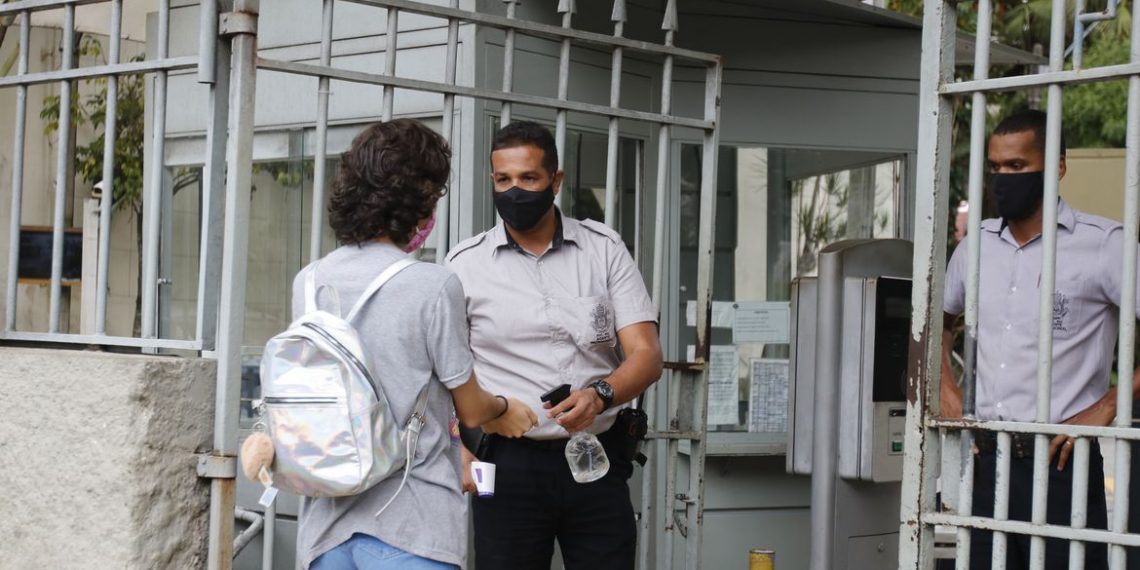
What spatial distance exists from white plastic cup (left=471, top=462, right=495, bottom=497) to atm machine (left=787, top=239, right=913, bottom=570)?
86.2 inches

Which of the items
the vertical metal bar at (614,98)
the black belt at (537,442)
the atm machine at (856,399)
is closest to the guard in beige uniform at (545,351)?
the black belt at (537,442)

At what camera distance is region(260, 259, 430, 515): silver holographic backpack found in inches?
105

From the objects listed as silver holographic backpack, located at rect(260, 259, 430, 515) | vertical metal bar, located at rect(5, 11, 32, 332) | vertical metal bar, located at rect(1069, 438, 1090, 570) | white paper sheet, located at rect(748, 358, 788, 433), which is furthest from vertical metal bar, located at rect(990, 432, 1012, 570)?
white paper sheet, located at rect(748, 358, 788, 433)

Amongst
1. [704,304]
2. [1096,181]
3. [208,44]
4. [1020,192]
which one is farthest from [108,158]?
[1096,181]

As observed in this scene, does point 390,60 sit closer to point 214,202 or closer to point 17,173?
point 214,202

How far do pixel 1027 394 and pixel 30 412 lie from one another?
9.01 feet

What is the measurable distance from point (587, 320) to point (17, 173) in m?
1.76

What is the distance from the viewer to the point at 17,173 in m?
3.91

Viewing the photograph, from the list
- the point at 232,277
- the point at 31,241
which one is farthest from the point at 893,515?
the point at 31,241

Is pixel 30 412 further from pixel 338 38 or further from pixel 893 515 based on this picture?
pixel 893 515

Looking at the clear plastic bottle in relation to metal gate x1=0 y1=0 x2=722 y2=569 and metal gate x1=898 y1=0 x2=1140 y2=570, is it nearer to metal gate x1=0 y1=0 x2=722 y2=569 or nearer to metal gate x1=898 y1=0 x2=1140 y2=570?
metal gate x1=0 y1=0 x2=722 y2=569

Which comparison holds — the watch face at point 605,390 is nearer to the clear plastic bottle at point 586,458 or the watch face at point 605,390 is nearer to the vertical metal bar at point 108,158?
the clear plastic bottle at point 586,458

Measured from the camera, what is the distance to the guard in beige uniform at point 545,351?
3684 mm

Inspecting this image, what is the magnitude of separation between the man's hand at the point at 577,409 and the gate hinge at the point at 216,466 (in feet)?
2.82
